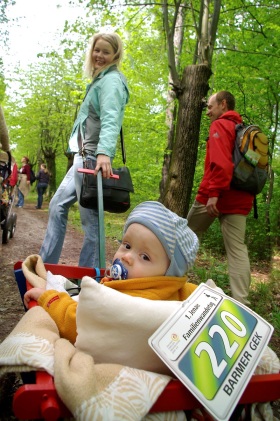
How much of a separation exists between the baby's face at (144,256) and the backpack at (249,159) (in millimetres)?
1952

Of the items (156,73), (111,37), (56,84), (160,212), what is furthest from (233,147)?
(56,84)

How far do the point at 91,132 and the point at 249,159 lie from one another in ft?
4.75

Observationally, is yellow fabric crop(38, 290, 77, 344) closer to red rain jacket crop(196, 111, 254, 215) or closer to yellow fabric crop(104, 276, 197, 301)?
yellow fabric crop(104, 276, 197, 301)

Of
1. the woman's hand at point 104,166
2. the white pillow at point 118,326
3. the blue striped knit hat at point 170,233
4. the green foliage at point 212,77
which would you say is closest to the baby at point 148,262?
the blue striped knit hat at point 170,233

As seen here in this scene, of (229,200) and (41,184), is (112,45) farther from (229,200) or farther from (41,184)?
(41,184)

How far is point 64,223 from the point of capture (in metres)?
3.26

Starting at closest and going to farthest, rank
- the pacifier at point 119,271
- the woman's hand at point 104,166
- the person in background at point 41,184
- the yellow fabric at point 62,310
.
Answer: the yellow fabric at point 62,310 → the pacifier at point 119,271 → the woman's hand at point 104,166 → the person in background at point 41,184

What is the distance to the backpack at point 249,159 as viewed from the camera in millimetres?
3385

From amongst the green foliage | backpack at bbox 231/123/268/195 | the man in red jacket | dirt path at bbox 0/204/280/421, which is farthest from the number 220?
the green foliage

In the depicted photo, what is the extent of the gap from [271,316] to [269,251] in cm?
401

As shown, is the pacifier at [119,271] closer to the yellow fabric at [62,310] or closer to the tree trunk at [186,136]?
the yellow fabric at [62,310]

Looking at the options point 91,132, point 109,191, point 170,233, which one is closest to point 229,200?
point 109,191

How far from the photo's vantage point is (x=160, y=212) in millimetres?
1793

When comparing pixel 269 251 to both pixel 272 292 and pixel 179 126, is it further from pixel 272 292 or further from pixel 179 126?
pixel 179 126
